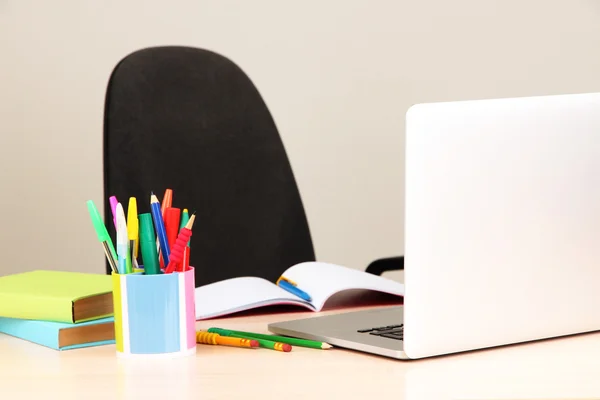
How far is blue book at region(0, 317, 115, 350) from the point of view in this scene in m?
0.93

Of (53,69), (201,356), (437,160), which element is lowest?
(201,356)

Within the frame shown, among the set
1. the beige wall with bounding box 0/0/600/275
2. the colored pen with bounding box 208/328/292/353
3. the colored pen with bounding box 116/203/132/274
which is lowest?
the colored pen with bounding box 208/328/292/353

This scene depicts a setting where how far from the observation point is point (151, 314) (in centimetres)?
86

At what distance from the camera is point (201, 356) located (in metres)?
0.88

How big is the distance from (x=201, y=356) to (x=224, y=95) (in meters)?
0.94

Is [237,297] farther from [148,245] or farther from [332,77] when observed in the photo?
[332,77]

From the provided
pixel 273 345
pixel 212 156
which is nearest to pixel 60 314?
pixel 273 345

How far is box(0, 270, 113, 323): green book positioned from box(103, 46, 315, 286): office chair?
1.76ft

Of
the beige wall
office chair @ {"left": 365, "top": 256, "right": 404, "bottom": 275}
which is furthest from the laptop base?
the beige wall

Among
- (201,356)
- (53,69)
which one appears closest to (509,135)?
(201,356)

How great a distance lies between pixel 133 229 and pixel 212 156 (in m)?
0.85

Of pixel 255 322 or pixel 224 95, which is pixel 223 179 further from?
pixel 255 322

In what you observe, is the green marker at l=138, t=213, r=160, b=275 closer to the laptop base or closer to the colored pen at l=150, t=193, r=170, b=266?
the colored pen at l=150, t=193, r=170, b=266

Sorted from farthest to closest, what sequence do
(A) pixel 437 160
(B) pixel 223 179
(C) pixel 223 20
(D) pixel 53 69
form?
(C) pixel 223 20 < (D) pixel 53 69 < (B) pixel 223 179 < (A) pixel 437 160
